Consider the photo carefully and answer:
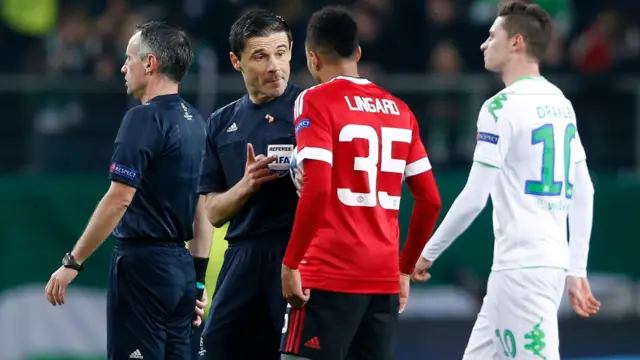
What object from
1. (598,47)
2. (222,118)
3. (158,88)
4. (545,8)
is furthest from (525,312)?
(545,8)

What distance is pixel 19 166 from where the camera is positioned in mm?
12453

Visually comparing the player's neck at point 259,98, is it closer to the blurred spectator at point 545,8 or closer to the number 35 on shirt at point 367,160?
the number 35 on shirt at point 367,160

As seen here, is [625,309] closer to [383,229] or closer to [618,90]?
[618,90]

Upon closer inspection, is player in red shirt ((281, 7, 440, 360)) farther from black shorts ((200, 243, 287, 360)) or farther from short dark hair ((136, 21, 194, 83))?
short dark hair ((136, 21, 194, 83))

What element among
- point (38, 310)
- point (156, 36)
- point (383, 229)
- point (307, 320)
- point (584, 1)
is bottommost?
point (38, 310)

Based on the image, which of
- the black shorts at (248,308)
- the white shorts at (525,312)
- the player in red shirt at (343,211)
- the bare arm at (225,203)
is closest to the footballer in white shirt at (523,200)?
the white shorts at (525,312)

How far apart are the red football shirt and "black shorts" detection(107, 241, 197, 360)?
102 cm

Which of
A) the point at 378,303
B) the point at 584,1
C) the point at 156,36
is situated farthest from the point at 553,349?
the point at 584,1

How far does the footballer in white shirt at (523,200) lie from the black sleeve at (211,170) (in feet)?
3.70

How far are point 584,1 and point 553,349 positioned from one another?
1001cm

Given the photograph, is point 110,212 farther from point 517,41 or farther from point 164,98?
point 517,41

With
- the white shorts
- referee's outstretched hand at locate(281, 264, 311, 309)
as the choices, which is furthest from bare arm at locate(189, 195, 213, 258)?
the white shorts

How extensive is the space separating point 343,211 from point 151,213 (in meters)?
1.22

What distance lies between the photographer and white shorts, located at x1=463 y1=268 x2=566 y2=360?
6047mm
